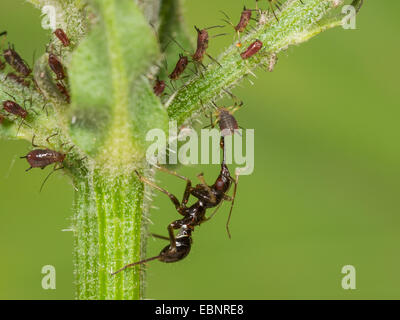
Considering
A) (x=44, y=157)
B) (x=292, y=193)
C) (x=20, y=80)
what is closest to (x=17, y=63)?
(x=20, y=80)

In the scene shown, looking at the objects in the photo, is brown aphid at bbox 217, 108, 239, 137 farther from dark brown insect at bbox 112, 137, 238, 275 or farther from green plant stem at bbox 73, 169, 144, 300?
green plant stem at bbox 73, 169, 144, 300

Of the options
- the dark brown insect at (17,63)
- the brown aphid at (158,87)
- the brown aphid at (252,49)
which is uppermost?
the dark brown insect at (17,63)

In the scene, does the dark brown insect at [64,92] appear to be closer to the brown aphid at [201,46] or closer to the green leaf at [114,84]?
the green leaf at [114,84]

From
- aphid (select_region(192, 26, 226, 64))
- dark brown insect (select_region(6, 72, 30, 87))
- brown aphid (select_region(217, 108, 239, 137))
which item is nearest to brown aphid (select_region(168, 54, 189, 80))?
aphid (select_region(192, 26, 226, 64))

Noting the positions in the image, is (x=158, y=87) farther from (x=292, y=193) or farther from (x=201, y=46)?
(x=292, y=193)

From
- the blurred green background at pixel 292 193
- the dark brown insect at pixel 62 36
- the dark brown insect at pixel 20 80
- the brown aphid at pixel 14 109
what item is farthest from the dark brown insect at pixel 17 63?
the blurred green background at pixel 292 193
